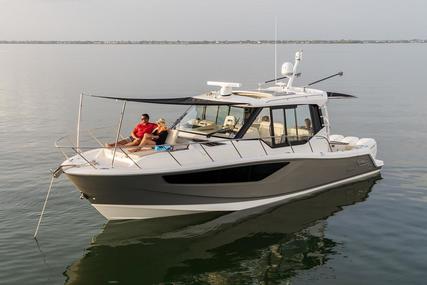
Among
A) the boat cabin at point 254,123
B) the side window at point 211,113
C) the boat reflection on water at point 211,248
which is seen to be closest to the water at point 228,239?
the boat reflection on water at point 211,248

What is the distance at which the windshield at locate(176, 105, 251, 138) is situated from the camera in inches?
432

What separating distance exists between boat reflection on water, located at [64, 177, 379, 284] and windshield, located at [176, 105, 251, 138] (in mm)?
1939

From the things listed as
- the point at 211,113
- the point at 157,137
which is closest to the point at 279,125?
the point at 211,113

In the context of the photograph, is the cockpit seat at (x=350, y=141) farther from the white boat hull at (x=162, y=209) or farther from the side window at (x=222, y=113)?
the side window at (x=222, y=113)

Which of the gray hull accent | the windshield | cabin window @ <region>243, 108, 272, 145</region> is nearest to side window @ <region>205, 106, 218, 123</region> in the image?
the windshield

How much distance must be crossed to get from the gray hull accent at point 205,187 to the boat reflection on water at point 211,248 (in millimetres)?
527

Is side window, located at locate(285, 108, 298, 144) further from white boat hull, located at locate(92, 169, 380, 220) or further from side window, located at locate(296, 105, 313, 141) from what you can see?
white boat hull, located at locate(92, 169, 380, 220)

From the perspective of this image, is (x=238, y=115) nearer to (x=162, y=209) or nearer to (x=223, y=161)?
(x=223, y=161)

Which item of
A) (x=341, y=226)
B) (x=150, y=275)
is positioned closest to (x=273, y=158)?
(x=341, y=226)

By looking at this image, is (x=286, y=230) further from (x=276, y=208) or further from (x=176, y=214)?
(x=176, y=214)

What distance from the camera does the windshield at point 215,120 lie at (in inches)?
432

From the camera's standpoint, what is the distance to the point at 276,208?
11.4 metres

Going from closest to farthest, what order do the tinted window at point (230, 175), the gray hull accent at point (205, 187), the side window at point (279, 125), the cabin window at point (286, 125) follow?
the gray hull accent at point (205, 187)
the tinted window at point (230, 175)
the cabin window at point (286, 125)
the side window at point (279, 125)

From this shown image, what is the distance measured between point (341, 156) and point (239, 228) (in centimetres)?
372
